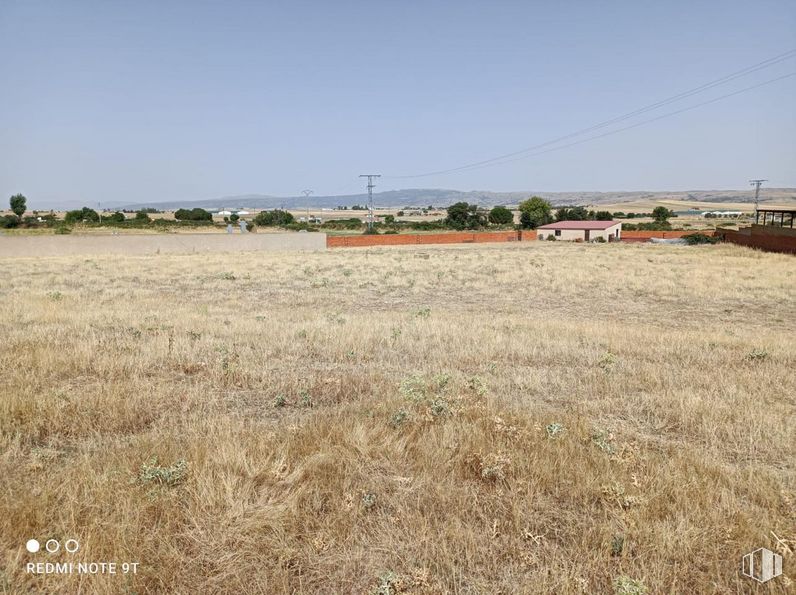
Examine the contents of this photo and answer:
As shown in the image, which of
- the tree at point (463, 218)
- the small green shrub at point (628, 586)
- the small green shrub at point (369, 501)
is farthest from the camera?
the tree at point (463, 218)

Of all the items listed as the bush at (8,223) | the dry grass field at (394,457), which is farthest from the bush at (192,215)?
the dry grass field at (394,457)

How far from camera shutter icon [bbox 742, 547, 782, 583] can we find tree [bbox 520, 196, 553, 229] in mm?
113283

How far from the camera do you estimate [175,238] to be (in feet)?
159

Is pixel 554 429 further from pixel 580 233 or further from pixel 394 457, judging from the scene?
pixel 580 233

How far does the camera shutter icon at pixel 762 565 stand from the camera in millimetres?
3654

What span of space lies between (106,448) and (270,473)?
204cm

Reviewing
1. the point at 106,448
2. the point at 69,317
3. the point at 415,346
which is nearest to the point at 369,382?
the point at 415,346

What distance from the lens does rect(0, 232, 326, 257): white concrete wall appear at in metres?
42.3

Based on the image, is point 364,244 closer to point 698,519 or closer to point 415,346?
point 415,346

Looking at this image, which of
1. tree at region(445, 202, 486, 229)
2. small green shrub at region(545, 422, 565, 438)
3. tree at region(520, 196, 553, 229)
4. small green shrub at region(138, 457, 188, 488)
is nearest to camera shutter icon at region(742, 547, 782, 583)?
small green shrub at region(545, 422, 565, 438)

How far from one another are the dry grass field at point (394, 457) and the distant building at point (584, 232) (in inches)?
3105

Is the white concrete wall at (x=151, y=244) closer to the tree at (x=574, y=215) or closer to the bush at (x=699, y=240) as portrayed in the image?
the bush at (x=699, y=240)

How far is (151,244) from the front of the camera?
46.9 m

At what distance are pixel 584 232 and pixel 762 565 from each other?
9062 cm
